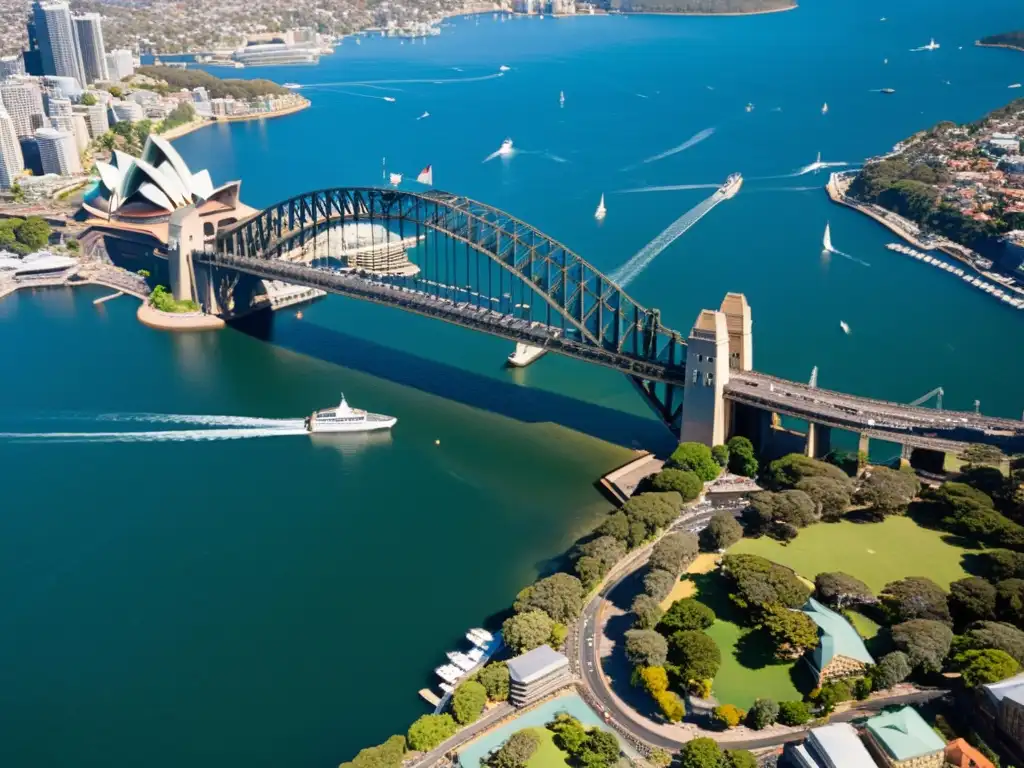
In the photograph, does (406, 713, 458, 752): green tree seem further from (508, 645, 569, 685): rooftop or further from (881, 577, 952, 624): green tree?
(881, 577, 952, 624): green tree

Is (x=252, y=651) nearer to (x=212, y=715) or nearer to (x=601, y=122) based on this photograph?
(x=212, y=715)

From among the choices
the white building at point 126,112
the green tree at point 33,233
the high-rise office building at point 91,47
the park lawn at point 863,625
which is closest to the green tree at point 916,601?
the park lawn at point 863,625

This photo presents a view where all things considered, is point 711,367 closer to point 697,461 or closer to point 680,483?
point 697,461

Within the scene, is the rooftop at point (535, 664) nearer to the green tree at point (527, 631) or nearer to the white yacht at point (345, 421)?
the green tree at point (527, 631)

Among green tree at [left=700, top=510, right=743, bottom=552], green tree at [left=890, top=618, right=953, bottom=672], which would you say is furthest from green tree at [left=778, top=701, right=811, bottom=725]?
green tree at [left=700, top=510, right=743, bottom=552]

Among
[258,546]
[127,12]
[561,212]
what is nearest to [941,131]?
[561,212]

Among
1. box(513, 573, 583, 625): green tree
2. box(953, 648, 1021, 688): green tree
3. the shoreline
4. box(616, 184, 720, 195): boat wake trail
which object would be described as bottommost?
box(513, 573, 583, 625): green tree
